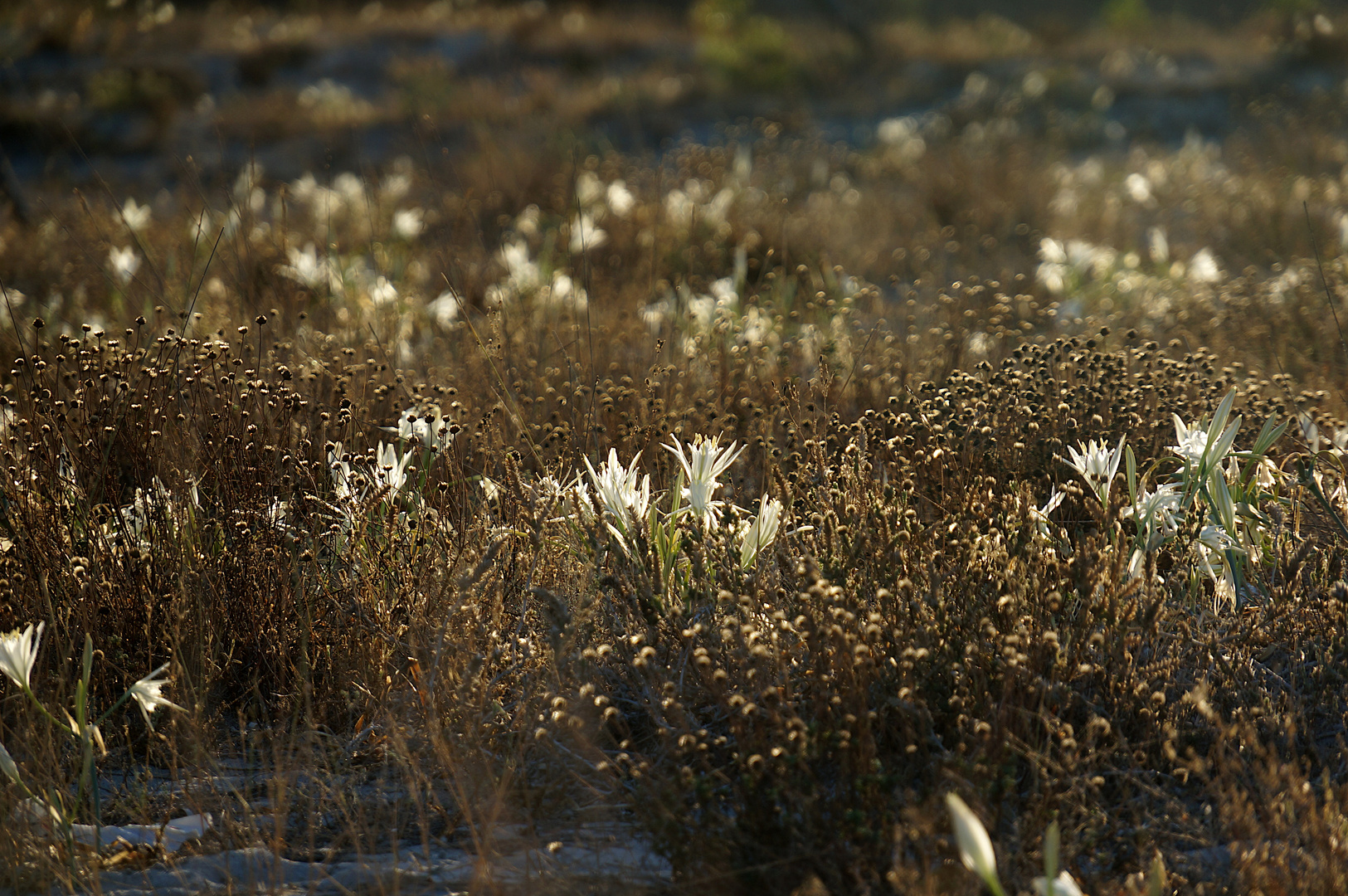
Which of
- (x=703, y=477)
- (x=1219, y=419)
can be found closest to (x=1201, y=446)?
(x=1219, y=419)

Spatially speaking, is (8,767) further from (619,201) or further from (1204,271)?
(1204,271)

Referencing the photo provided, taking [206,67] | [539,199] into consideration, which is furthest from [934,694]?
[206,67]

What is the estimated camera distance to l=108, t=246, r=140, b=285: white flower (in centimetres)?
436

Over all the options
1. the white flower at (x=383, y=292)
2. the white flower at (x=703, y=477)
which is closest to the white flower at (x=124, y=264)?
the white flower at (x=383, y=292)

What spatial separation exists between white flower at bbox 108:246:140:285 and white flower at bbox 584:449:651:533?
282 centimetres

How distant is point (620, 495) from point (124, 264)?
3213 millimetres

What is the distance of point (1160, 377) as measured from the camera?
3215mm

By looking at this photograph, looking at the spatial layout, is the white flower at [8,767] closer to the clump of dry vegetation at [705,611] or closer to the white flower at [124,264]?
the clump of dry vegetation at [705,611]

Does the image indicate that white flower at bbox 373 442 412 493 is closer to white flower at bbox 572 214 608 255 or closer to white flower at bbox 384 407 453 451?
white flower at bbox 384 407 453 451

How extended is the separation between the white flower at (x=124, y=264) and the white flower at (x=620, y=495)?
2821mm

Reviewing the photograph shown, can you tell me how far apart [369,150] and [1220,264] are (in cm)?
902

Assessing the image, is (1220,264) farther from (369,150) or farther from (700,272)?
(369,150)

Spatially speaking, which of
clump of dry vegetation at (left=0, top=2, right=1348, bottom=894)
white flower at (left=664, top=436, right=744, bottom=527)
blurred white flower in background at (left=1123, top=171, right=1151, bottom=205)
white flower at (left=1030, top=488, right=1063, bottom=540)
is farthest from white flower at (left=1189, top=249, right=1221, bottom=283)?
white flower at (left=664, top=436, right=744, bottom=527)

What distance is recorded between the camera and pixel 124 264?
171 inches
